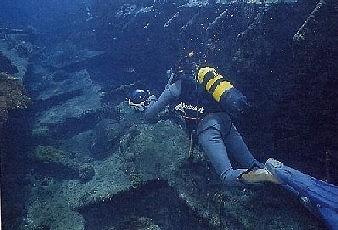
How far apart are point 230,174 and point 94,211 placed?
1954 millimetres

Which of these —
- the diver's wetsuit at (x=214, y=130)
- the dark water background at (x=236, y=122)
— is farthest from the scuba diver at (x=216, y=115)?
the dark water background at (x=236, y=122)

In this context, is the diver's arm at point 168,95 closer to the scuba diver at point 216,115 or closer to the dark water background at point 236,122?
the scuba diver at point 216,115

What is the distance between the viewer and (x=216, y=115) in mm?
4773

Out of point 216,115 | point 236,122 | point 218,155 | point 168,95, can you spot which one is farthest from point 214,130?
point 168,95

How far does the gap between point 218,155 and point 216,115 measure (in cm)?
65

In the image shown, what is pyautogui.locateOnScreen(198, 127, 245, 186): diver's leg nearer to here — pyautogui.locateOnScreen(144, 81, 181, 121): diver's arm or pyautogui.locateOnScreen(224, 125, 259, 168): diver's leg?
pyautogui.locateOnScreen(224, 125, 259, 168): diver's leg

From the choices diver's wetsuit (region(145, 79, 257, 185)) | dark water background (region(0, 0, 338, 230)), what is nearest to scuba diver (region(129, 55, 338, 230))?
diver's wetsuit (region(145, 79, 257, 185))

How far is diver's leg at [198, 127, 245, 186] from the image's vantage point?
4.12 meters

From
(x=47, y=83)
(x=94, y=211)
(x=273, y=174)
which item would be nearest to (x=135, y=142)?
(x=94, y=211)

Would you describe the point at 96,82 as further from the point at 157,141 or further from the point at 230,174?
the point at 230,174

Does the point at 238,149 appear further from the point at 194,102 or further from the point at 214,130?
the point at 194,102

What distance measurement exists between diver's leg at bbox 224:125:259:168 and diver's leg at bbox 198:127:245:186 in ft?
0.79

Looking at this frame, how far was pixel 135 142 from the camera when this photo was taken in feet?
18.3

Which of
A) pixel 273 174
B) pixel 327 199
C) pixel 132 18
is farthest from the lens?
pixel 132 18
